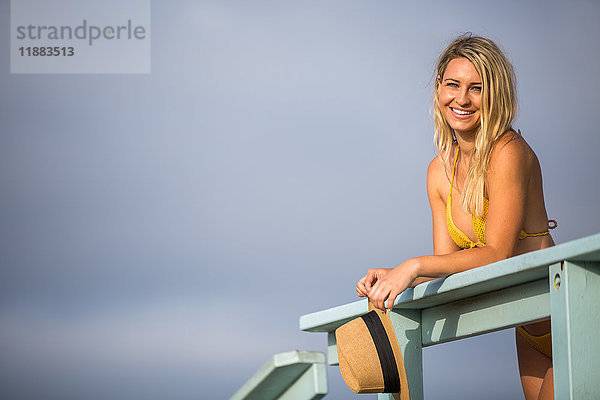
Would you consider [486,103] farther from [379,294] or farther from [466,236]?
[379,294]

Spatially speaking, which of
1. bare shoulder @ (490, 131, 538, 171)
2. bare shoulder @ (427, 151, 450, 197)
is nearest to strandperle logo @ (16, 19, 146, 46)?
bare shoulder @ (427, 151, 450, 197)

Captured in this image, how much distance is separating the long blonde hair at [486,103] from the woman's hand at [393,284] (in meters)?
0.33

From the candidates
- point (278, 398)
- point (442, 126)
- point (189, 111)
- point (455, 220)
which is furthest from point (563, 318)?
point (189, 111)

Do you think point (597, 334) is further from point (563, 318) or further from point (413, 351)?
point (413, 351)

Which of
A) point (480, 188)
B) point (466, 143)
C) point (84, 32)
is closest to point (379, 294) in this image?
point (480, 188)

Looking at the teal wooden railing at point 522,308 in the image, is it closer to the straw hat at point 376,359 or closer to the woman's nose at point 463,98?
the straw hat at point 376,359

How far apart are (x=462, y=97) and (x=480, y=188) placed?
0.73ft

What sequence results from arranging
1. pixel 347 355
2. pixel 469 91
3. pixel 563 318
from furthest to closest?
pixel 469 91, pixel 347 355, pixel 563 318

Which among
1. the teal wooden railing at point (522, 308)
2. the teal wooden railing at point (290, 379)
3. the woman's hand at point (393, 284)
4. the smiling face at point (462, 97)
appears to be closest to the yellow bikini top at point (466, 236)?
the smiling face at point (462, 97)

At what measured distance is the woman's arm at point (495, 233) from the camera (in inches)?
63.5

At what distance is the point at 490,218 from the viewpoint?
5.71 feet

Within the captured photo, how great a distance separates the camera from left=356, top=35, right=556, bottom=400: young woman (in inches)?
66.4

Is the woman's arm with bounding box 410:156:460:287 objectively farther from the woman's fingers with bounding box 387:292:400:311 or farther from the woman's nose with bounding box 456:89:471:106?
the woman's fingers with bounding box 387:292:400:311

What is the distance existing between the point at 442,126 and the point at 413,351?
58 cm
